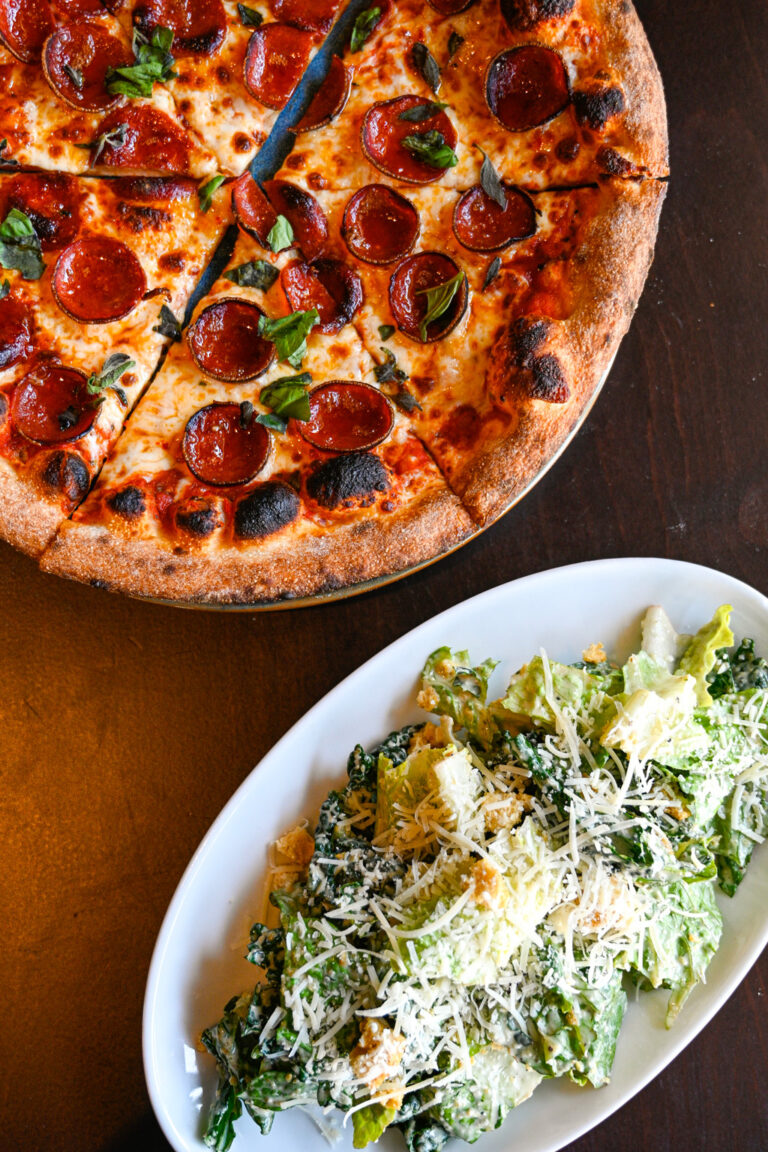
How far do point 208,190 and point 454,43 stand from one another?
0.84 metres

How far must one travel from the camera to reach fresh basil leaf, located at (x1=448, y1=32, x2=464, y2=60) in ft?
9.02

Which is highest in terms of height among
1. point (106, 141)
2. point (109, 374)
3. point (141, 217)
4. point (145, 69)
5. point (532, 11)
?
point (532, 11)

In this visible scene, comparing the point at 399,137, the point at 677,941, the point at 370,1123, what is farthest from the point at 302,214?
the point at 370,1123

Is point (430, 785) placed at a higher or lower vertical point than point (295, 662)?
higher

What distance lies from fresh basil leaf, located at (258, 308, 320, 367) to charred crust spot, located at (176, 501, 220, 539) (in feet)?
1.63

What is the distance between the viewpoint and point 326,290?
2.79 meters

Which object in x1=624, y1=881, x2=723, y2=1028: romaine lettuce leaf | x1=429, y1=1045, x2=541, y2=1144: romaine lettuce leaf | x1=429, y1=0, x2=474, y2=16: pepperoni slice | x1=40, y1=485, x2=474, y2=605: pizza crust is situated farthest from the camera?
x1=429, y1=0, x2=474, y2=16: pepperoni slice

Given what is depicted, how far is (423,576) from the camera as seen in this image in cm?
A: 288

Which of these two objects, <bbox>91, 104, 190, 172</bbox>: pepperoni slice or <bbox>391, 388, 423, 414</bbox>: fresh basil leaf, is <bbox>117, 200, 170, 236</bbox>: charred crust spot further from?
<bbox>391, 388, 423, 414</bbox>: fresh basil leaf

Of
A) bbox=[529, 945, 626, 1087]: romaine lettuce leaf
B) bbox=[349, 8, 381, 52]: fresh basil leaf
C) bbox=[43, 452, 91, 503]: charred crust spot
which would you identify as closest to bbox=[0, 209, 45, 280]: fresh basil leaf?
bbox=[43, 452, 91, 503]: charred crust spot

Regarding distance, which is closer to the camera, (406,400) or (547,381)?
(547,381)

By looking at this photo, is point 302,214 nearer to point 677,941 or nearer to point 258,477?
point 258,477

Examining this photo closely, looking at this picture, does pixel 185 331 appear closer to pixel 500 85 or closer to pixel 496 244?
pixel 496 244

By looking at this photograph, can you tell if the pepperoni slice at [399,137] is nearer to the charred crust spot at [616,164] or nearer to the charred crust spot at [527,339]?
the charred crust spot at [616,164]
